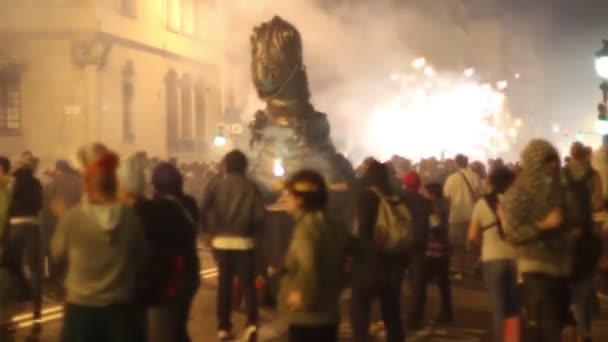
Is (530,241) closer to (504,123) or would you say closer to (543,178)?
(543,178)

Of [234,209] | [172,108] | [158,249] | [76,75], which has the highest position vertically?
[76,75]

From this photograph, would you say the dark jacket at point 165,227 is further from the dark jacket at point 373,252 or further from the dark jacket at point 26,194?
the dark jacket at point 26,194

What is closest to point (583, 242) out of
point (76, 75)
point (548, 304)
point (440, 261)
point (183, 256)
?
point (548, 304)

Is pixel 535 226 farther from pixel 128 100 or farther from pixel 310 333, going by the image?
pixel 128 100

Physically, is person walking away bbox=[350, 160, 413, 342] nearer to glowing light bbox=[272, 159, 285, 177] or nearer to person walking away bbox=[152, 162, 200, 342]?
person walking away bbox=[152, 162, 200, 342]

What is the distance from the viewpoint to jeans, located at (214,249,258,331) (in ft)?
29.2

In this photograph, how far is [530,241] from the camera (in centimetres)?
662

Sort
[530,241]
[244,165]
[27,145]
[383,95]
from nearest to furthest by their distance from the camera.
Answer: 1. [530,241]
2. [244,165]
3. [27,145]
4. [383,95]

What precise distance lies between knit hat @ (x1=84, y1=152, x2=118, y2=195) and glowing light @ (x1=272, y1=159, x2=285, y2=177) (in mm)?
7168

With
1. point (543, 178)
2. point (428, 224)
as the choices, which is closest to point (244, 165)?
point (428, 224)

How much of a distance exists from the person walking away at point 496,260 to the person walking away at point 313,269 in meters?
2.60

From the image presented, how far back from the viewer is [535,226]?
262 inches

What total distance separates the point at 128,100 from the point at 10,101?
15.3ft

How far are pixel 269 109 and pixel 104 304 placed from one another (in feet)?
25.4
